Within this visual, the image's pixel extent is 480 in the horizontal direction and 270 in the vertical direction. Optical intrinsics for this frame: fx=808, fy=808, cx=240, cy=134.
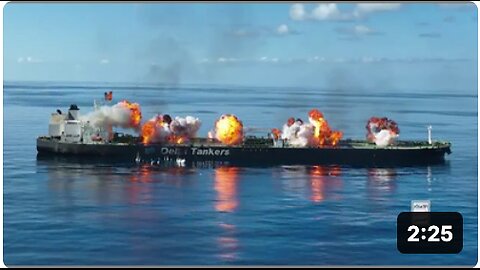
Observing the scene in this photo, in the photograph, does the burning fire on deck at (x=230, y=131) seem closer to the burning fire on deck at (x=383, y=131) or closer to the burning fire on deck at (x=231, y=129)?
the burning fire on deck at (x=231, y=129)

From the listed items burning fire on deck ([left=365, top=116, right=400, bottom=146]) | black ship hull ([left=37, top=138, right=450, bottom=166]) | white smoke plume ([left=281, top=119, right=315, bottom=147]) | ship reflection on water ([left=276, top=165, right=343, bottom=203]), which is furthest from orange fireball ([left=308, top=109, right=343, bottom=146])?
ship reflection on water ([left=276, top=165, right=343, bottom=203])

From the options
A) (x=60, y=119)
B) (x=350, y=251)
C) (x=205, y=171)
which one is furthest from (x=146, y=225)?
(x=60, y=119)

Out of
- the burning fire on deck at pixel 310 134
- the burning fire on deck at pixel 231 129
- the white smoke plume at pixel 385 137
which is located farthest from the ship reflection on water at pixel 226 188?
the white smoke plume at pixel 385 137

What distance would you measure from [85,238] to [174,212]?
1198 cm

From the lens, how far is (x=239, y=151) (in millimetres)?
102875

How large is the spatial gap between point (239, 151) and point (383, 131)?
63.9 ft

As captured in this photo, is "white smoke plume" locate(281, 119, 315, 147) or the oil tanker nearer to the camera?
the oil tanker

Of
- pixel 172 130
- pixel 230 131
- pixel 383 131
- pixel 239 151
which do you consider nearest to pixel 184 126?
pixel 172 130

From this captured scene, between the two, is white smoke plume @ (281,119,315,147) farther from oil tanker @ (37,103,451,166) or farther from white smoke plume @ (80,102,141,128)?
white smoke plume @ (80,102,141,128)

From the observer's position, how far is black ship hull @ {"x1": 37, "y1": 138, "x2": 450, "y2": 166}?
334ft

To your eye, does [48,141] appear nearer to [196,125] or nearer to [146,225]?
[196,125]

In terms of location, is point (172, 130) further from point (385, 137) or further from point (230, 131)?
point (385, 137)

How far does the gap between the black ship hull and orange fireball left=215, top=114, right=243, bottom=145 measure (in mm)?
3719

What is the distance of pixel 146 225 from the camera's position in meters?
59.8
